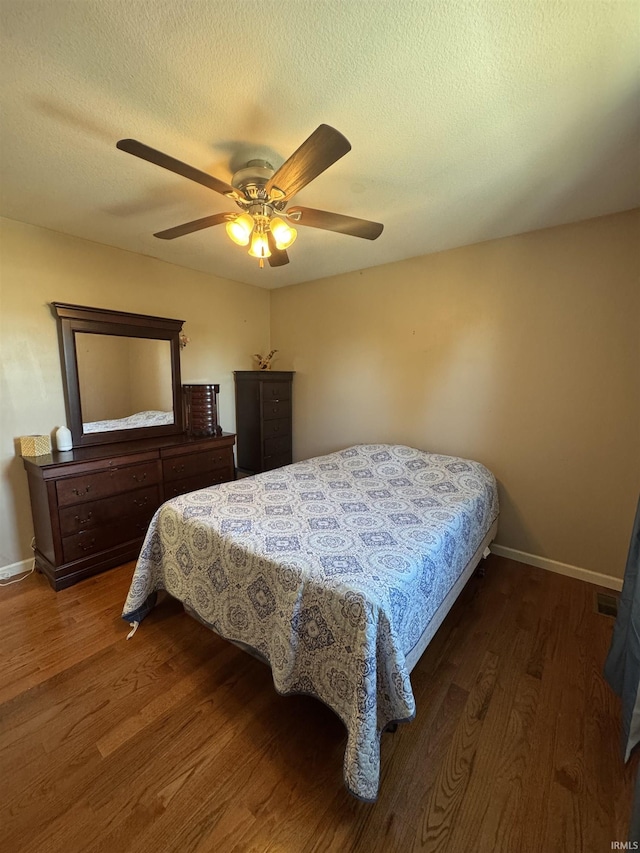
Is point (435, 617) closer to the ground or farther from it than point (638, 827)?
closer to the ground

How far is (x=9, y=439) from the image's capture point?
2.31 meters

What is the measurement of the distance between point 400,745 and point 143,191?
2.92 meters

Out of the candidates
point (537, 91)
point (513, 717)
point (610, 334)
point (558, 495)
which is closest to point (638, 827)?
point (513, 717)

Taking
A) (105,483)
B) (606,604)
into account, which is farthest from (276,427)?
(606,604)

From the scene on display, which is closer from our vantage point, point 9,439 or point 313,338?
point 9,439

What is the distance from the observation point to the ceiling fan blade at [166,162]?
109cm

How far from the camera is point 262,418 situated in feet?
11.5

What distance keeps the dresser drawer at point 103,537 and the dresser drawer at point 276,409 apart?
1483mm

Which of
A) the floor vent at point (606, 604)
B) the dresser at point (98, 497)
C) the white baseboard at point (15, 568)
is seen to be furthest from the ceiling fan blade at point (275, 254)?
the floor vent at point (606, 604)

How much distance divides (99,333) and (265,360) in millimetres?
1718

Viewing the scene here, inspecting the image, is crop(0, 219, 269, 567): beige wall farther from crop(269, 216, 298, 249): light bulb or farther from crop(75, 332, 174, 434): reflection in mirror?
crop(269, 216, 298, 249): light bulb

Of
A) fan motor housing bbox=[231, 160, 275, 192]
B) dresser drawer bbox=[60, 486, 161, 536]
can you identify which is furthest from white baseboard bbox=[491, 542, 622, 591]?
fan motor housing bbox=[231, 160, 275, 192]

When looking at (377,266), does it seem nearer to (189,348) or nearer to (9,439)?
(189,348)

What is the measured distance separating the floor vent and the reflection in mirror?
3503 mm
